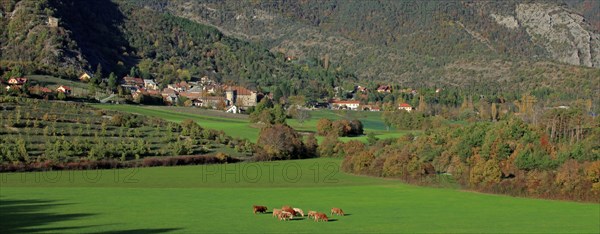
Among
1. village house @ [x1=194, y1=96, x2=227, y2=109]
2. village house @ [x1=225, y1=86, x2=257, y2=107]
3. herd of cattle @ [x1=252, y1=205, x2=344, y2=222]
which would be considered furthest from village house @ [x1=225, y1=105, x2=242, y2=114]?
herd of cattle @ [x1=252, y1=205, x2=344, y2=222]

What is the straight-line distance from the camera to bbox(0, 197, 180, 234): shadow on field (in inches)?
1558

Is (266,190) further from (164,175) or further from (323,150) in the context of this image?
(323,150)

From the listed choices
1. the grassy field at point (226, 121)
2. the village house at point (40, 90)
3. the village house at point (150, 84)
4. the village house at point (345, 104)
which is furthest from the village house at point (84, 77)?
the village house at point (345, 104)

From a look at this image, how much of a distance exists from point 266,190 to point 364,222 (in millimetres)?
20796

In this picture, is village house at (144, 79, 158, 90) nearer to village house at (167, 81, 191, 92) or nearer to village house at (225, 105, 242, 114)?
village house at (167, 81, 191, 92)

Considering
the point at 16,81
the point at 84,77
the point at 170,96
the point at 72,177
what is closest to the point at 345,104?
the point at 170,96

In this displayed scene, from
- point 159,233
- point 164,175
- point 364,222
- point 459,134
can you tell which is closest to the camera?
point 159,233

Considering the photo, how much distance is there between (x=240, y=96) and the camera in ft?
563

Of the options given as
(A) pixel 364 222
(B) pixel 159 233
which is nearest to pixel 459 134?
(A) pixel 364 222

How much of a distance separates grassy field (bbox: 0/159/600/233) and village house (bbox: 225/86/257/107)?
276 ft

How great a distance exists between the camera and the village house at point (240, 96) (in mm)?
167125

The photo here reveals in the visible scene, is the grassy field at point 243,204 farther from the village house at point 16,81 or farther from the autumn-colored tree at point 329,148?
the village house at point 16,81

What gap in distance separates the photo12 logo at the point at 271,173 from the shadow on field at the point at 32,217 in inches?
879

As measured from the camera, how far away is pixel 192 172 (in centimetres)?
7750
